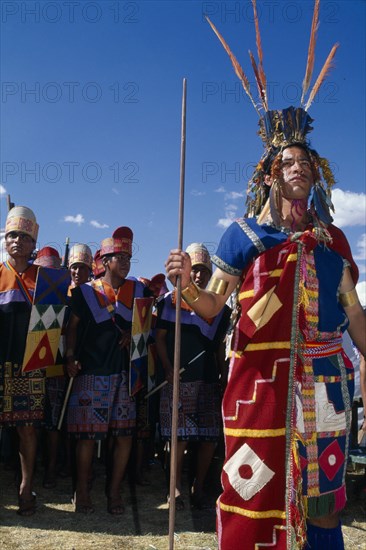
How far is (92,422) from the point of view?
4703mm

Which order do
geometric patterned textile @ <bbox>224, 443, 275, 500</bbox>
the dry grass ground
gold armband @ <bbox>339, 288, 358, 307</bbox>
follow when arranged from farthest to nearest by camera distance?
1. the dry grass ground
2. gold armband @ <bbox>339, 288, 358, 307</bbox>
3. geometric patterned textile @ <bbox>224, 443, 275, 500</bbox>

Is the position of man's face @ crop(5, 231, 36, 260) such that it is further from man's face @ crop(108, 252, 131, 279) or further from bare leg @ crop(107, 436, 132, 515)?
bare leg @ crop(107, 436, 132, 515)

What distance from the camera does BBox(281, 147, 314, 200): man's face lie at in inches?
114

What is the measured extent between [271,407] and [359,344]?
0.64 m

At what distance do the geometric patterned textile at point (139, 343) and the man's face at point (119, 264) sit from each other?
0.30 metres

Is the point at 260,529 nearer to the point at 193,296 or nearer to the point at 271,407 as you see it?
the point at 271,407

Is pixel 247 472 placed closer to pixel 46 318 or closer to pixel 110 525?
pixel 110 525

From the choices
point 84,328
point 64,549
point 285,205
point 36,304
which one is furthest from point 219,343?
point 285,205

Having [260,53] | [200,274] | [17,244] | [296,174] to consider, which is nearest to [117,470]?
[200,274]

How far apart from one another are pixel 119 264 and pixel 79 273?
5.89 ft

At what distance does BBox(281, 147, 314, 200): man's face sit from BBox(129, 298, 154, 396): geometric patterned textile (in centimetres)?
232

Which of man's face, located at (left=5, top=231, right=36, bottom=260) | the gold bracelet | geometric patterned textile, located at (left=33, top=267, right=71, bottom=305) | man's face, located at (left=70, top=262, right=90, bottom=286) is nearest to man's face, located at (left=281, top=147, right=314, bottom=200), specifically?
the gold bracelet

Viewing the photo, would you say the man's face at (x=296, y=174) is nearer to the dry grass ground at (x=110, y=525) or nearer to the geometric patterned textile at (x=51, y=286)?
the geometric patterned textile at (x=51, y=286)

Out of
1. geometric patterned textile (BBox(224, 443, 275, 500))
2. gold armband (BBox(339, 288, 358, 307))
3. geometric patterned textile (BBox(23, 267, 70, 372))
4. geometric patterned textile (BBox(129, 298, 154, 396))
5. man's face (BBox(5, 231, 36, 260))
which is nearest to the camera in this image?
geometric patterned textile (BBox(224, 443, 275, 500))
